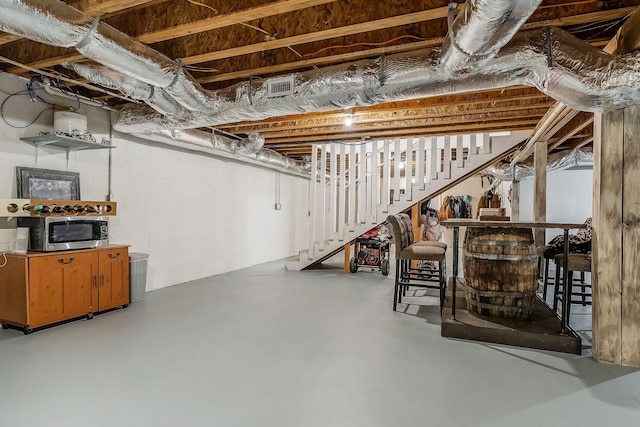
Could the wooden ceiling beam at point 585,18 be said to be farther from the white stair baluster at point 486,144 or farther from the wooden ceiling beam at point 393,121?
the white stair baluster at point 486,144

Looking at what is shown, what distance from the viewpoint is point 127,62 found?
8.19ft

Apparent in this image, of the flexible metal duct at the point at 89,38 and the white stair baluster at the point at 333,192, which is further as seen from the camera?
the white stair baluster at the point at 333,192

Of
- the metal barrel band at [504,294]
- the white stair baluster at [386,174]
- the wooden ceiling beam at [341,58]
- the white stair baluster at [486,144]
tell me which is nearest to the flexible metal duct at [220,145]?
the wooden ceiling beam at [341,58]

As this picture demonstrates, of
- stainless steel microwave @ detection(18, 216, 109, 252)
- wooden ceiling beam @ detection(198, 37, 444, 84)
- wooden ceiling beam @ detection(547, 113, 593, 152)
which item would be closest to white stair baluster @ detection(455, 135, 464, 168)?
wooden ceiling beam @ detection(547, 113, 593, 152)

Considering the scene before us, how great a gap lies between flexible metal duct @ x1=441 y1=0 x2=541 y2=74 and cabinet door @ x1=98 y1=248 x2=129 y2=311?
3652 millimetres

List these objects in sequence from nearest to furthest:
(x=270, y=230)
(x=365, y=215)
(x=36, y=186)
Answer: (x=36, y=186) → (x=365, y=215) → (x=270, y=230)

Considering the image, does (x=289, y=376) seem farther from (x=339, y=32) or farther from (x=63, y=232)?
(x=63, y=232)

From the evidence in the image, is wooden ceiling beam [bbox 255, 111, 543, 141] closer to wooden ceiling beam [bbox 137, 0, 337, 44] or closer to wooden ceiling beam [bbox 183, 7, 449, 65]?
wooden ceiling beam [bbox 183, 7, 449, 65]

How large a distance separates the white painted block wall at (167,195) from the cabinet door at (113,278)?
2.00 ft

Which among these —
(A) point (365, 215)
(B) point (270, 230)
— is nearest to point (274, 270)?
(B) point (270, 230)

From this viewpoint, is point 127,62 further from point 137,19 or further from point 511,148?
point 511,148

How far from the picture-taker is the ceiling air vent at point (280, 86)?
122 inches

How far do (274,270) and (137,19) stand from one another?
15.1 ft

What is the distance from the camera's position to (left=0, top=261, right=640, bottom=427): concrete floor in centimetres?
185
